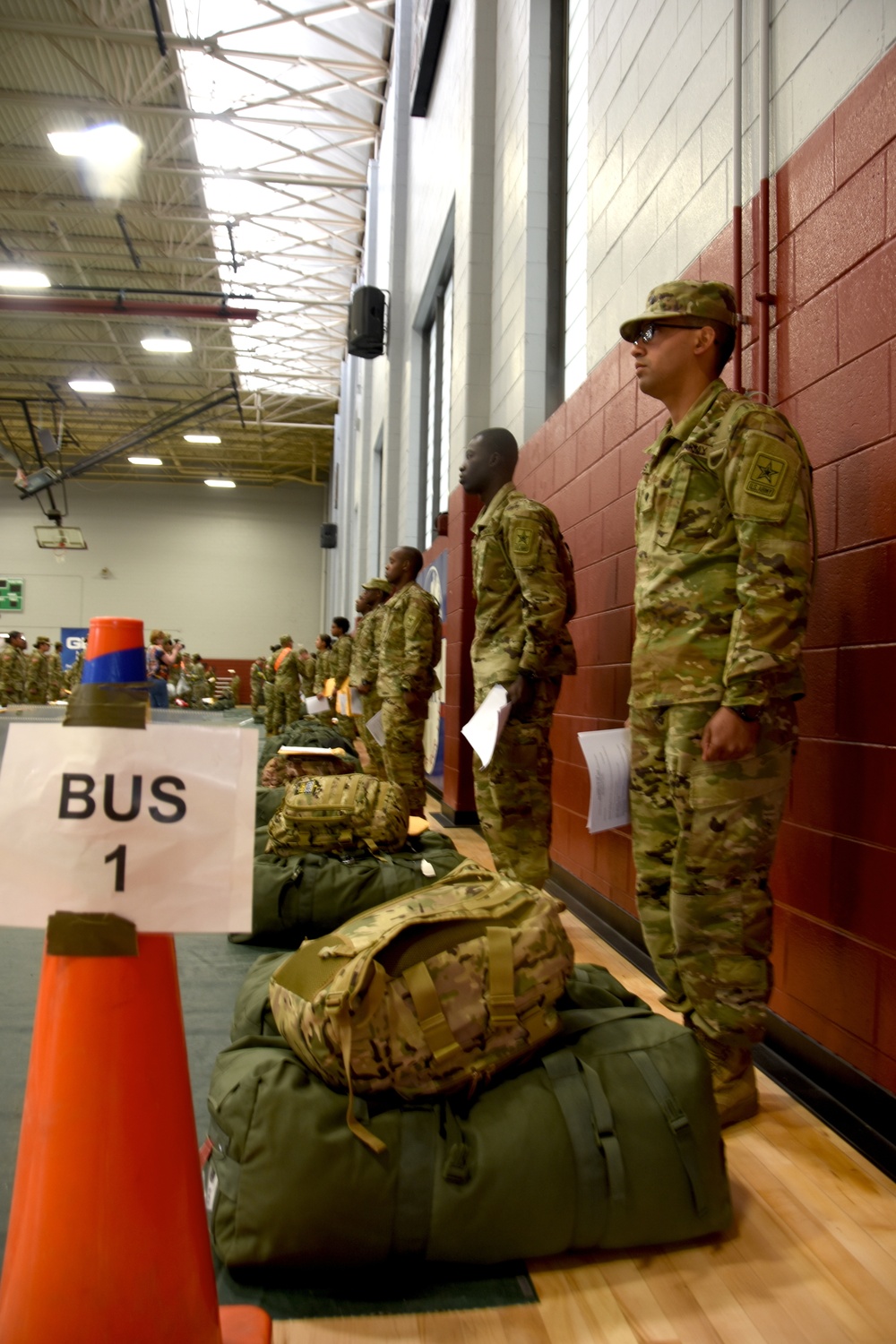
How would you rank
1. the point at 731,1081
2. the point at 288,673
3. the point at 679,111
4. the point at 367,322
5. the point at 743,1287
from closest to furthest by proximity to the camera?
1. the point at 743,1287
2. the point at 731,1081
3. the point at 679,111
4. the point at 367,322
5. the point at 288,673

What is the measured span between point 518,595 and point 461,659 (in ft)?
8.29

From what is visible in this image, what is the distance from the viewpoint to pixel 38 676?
18.8 metres

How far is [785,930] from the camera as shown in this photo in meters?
2.06

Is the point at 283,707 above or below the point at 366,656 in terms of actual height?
below

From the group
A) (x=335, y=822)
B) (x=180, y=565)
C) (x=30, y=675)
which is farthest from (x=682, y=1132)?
(x=180, y=565)

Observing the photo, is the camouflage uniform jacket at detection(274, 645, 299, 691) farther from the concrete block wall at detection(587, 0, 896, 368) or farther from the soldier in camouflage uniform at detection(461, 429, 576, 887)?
the soldier in camouflage uniform at detection(461, 429, 576, 887)

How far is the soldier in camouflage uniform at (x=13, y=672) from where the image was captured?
17.1 metres

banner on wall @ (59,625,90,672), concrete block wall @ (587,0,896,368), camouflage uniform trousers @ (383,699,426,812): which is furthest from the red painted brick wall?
banner on wall @ (59,625,90,672)

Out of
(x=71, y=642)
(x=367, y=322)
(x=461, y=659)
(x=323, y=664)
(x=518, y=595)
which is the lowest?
(x=461, y=659)

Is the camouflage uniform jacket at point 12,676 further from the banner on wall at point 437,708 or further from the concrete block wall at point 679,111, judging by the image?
the concrete block wall at point 679,111

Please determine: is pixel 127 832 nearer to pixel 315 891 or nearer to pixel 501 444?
pixel 315 891

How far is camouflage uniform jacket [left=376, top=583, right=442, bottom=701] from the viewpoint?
188 inches

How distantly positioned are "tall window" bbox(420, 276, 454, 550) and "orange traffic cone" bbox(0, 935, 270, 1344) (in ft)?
21.8

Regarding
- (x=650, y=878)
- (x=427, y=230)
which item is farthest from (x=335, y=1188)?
(x=427, y=230)
